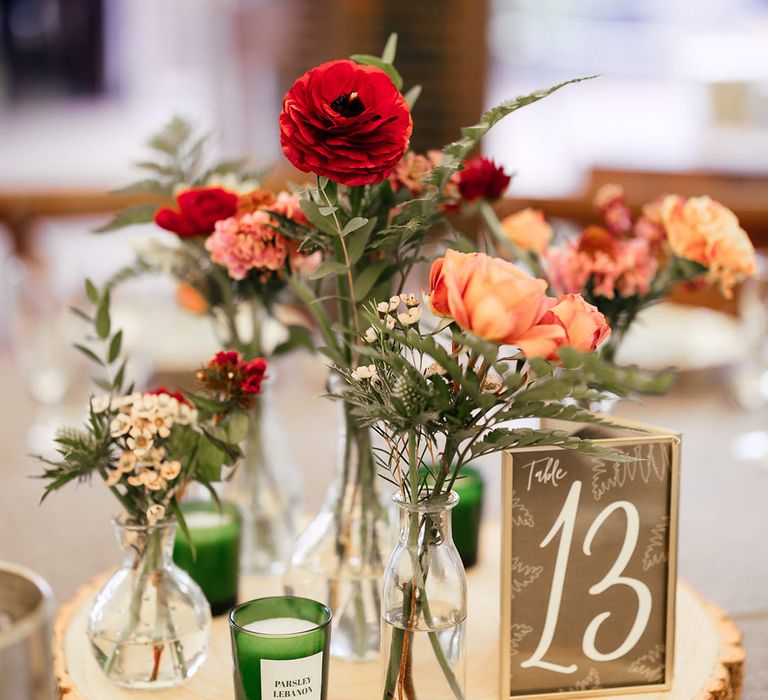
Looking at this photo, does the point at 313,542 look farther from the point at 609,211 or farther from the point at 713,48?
the point at 713,48

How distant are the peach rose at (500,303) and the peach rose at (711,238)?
14.4 inches

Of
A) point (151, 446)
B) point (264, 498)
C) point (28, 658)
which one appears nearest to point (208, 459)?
point (151, 446)

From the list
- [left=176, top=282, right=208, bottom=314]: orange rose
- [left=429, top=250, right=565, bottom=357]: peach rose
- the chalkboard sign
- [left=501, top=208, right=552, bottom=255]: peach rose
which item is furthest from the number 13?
[left=176, top=282, right=208, bottom=314]: orange rose

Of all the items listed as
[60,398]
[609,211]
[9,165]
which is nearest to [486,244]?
[609,211]

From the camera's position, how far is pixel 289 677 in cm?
75

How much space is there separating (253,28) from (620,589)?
445 cm

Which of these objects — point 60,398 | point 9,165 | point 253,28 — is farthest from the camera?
point 9,165

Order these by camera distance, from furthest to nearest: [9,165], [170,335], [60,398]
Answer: [9,165] → [170,335] → [60,398]

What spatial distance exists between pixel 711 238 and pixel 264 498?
20.7 inches

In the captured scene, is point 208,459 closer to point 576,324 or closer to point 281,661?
point 281,661

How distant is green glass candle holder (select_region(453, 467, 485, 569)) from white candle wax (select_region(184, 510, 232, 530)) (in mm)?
238

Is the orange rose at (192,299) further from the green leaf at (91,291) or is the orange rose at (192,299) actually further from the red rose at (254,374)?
the red rose at (254,374)

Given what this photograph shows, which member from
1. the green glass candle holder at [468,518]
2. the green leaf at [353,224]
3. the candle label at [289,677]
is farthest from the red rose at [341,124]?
the green glass candle holder at [468,518]

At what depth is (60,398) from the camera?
5.33ft
